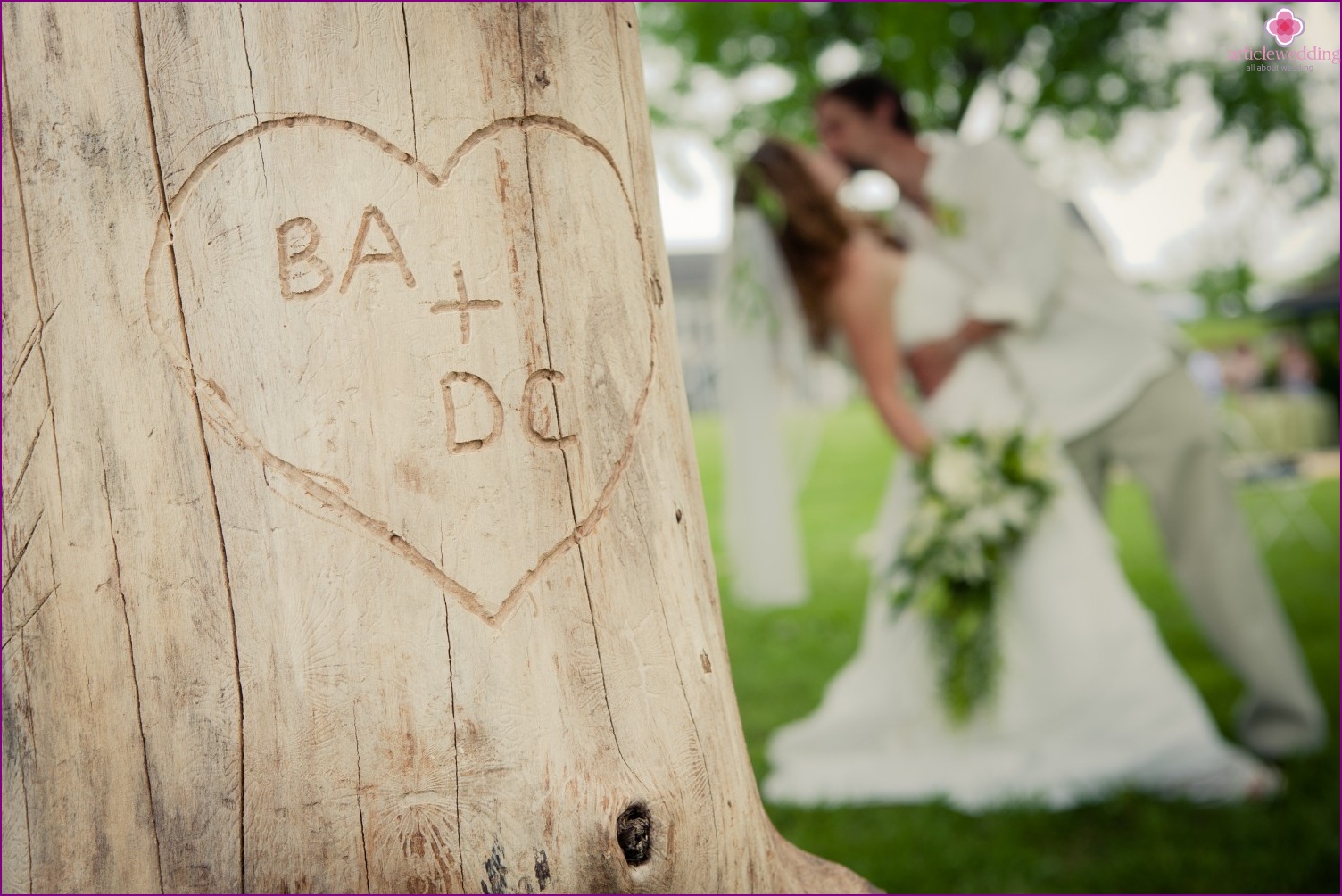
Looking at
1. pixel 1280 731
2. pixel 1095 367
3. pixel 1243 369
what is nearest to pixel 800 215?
pixel 1095 367

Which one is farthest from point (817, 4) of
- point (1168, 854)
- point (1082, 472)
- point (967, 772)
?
point (1168, 854)

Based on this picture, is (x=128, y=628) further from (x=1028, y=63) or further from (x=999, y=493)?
(x=1028, y=63)

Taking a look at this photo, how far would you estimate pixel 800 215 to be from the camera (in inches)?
176

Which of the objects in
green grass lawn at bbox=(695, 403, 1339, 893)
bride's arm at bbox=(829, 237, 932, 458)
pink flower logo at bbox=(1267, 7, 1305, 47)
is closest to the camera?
green grass lawn at bbox=(695, 403, 1339, 893)

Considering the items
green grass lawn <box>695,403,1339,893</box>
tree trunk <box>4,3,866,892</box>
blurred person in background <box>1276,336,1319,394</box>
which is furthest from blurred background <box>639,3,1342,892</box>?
blurred person in background <box>1276,336,1319,394</box>

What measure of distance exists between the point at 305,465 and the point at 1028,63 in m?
6.00

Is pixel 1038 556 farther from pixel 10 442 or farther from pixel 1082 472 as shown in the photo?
pixel 10 442

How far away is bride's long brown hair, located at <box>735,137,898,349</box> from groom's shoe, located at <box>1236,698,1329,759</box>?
91.3 inches

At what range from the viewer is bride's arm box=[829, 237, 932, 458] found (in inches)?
175

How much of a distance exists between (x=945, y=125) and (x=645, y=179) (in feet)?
19.1

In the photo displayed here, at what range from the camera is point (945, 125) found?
668cm

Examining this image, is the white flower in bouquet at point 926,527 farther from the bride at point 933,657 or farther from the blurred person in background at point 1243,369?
the blurred person in background at point 1243,369

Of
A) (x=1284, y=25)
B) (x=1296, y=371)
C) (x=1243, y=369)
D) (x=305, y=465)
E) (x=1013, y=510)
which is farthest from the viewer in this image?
(x=1243, y=369)

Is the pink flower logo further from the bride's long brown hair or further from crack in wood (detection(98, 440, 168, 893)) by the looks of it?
crack in wood (detection(98, 440, 168, 893))
